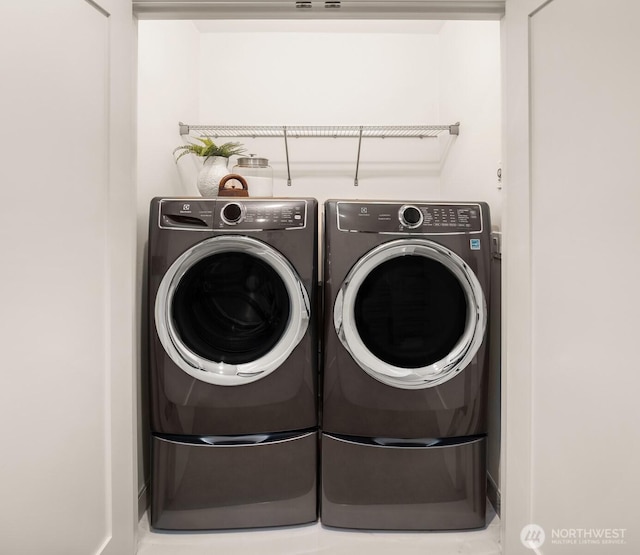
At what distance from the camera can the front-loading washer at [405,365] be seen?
4.61 feet

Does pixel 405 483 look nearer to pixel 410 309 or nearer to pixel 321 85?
pixel 410 309

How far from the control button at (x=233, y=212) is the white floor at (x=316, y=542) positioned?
115cm

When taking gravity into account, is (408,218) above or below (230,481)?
above

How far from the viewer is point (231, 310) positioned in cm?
148

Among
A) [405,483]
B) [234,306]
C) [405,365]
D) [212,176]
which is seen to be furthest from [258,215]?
[405,483]

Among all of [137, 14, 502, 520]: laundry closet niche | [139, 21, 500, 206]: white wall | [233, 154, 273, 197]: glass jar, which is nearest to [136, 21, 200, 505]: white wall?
[137, 14, 502, 520]: laundry closet niche
